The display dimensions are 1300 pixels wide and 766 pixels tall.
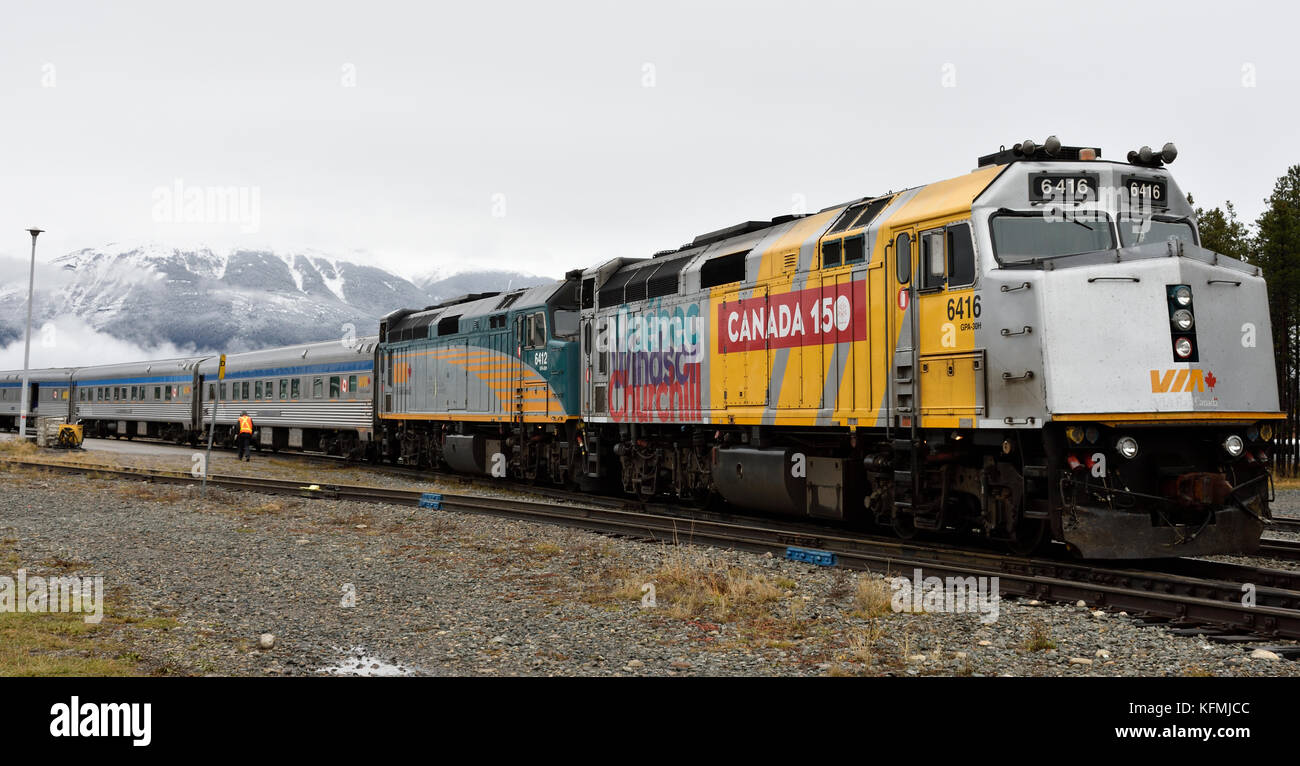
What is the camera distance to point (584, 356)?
1877 centimetres

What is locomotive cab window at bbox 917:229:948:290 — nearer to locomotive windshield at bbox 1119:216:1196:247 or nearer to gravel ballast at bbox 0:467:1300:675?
locomotive windshield at bbox 1119:216:1196:247

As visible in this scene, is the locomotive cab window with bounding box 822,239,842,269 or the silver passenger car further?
the silver passenger car

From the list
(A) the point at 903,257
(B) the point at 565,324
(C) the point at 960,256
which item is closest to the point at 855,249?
(A) the point at 903,257

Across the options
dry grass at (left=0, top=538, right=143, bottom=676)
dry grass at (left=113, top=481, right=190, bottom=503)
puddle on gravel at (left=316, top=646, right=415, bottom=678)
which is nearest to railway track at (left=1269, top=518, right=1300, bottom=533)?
puddle on gravel at (left=316, top=646, right=415, bottom=678)

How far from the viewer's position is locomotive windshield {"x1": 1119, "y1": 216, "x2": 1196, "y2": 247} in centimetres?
1051

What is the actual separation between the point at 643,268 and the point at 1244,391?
9930 mm

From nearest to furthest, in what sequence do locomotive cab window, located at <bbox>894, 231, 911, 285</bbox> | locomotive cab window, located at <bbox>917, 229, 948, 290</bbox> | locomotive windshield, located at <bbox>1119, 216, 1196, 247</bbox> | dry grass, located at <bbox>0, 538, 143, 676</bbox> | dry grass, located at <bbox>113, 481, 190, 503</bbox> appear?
dry grass, located at <bbox>0, 538, 143, 676</bbox> → locomotive windshield, located at <bbox>1119, 216, 1196, 247</bbox> → locomotive cab window, located at <bbox>917, 229, 948, 290</bbox> → locomotive cab window, located at <bbox>894, 231, 911, 285</bbox> → dry grass, located at <bbox>113, 481, 190, 503</bbox>

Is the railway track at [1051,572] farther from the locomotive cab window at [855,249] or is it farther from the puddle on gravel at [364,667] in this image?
the puddle on gravel at [364,667]

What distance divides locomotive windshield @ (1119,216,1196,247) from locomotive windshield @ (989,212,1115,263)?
0.18m

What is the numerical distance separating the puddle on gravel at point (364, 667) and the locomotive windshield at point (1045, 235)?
23.2 ft

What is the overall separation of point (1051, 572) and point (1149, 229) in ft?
12.5

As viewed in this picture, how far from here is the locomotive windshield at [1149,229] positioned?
10.5m

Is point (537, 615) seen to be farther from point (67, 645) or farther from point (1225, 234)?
point (1225, 234)
